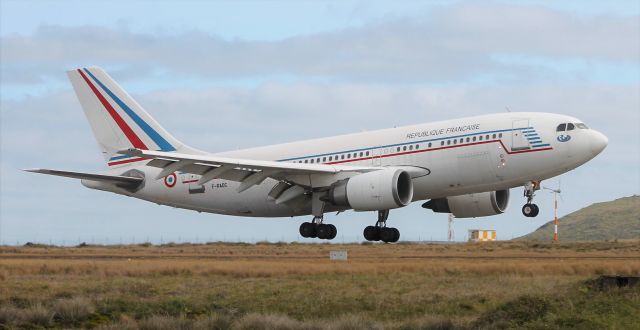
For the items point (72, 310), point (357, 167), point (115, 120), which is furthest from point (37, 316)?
point (115, 120)

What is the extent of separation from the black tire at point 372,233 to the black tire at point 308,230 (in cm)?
259

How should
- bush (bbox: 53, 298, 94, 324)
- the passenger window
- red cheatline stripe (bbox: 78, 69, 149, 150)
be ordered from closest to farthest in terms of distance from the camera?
bush (bbox: 53, 298, 94, 324), the passenger window, red cheatline stripe (bbox: 78, 69, 149, 150)

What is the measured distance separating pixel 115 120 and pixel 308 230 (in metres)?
13.1

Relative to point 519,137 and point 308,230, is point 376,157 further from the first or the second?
point 519,137

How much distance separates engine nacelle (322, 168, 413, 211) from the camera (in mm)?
45406

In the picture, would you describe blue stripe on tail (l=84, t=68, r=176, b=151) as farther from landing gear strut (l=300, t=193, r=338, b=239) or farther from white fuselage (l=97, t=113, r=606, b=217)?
landing gear strut (l=300, t=193, r=338, b=239)

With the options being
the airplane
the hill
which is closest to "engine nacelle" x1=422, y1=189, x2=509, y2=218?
the airplane

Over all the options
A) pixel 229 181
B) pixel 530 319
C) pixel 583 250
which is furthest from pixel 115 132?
pixel 583 250

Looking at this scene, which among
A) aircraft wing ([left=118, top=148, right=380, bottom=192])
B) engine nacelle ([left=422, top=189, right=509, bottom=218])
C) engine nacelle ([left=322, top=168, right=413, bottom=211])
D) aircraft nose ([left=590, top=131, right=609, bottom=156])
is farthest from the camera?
engine nacelle ([left=422, top=189, right=509, bottom=218])

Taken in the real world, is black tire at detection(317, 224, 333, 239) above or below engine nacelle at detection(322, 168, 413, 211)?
below

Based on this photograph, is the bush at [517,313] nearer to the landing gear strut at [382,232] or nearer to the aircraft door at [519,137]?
the aircraft door at [519,137]

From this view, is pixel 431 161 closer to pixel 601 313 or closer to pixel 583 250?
pixel 601 313

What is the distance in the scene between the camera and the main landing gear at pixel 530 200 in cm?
4531

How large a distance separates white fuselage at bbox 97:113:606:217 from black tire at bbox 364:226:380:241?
2892mm
